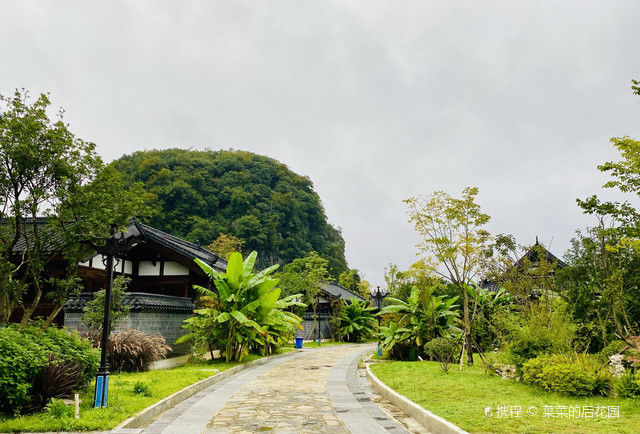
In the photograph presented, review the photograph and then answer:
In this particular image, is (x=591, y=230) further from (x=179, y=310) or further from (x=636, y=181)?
(x=179, y=310)

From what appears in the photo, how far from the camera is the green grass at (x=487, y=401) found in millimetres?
6477

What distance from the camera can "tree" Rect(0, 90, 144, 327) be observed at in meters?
9.02

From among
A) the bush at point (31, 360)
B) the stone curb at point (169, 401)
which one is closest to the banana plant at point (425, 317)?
the stone curb at point (169, 401)

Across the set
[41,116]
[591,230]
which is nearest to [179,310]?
[41,116]

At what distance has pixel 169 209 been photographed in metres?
55.1

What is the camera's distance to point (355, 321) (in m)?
34.7

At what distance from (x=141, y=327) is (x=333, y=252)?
172ft

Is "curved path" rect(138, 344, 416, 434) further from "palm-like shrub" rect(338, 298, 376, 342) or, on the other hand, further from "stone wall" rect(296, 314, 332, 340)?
"palm-like shrub" rect(338, 298, 376, 342)

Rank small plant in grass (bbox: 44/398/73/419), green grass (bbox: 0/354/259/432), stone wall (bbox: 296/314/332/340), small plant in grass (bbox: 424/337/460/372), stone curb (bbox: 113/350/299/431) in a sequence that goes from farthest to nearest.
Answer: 1. stone wall (bbox: 296/314/332/340)
2. small plant in grass (bbox: 424/337/460/372)
3. stone curb (bbox: 113/350/299/431)
4. small plant in grass (bbox: 44/398/73/419)
5. green grass (bbox: 0/354/259/432)

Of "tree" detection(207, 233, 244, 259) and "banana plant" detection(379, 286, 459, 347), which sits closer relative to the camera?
"banana plant" detection(379, 286, 459, 347)

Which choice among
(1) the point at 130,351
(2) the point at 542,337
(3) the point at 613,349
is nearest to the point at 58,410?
(1) the point at 130,351

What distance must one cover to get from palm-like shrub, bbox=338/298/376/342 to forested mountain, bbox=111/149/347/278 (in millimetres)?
23696

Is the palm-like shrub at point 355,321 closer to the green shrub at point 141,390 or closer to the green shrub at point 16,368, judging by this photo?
the green shrub at point 141,390

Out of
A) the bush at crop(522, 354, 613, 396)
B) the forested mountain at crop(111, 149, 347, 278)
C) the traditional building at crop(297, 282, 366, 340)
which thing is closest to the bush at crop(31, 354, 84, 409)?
the bush at crop(522, 354, 613, 396)
